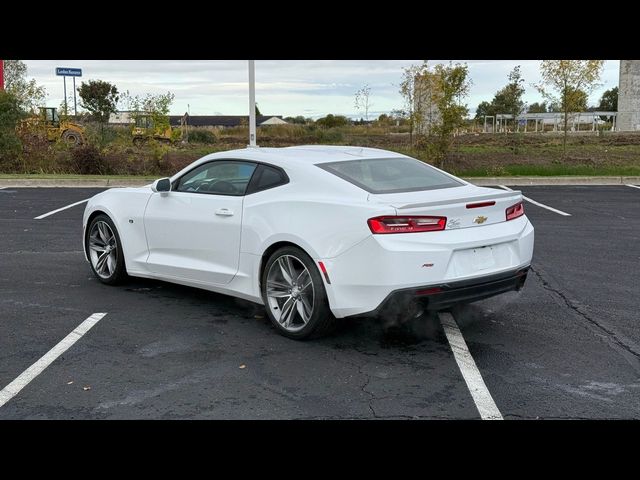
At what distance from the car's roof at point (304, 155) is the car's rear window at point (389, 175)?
0.13 metres

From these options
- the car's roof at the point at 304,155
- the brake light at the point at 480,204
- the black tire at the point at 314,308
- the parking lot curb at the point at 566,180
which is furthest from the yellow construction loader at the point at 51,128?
the brake light at the point at 480,204

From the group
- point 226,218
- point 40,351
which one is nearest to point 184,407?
point 40,351

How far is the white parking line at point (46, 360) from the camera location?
14.5 feet

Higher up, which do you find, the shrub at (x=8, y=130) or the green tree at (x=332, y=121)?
the green tree at (x=332, y=121)

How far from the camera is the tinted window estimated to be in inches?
225

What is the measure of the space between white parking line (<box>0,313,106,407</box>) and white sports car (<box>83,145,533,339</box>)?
90 cm

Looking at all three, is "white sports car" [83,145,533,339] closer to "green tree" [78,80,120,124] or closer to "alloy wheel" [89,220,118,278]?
"alloy wheel" [89,220,118,278]

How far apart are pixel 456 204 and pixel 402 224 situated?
48 cm

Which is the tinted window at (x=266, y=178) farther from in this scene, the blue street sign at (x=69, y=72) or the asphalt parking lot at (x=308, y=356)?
the blue street sign at (x=69, y=72)

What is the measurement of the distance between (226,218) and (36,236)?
544cm

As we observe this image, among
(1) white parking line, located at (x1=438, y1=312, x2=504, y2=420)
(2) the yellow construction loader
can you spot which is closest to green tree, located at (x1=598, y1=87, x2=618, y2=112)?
(2) the yellow construction loader

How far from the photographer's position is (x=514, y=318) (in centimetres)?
604

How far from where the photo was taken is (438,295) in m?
4.91
